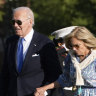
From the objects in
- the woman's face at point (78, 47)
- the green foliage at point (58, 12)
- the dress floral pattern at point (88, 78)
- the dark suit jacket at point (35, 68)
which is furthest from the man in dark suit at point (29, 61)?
the green foliage at point (58, 12)

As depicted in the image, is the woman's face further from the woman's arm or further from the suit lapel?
the suit lapel

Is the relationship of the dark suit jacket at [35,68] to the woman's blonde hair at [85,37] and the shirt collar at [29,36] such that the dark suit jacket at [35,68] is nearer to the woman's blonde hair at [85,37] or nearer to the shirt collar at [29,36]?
the shirt collar at [29,36]

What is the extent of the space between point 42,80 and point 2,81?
54 cm

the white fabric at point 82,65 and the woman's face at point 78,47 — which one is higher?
the woman's face at point 78,47

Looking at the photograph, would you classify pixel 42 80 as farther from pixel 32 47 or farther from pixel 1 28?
pixel 1 28

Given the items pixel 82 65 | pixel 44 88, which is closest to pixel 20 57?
pixel 44 88

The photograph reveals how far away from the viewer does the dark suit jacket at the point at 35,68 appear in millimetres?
3855

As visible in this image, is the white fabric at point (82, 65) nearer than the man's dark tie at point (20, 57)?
Yes

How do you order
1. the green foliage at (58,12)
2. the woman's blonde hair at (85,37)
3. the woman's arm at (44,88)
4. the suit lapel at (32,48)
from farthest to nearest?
the green foliage at (58,12) → the suit lapel at (32,48) → the woman's arm at (44,88) → the woman's blonde hair at (85,37)

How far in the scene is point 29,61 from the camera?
3844mm

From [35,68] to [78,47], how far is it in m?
0.73

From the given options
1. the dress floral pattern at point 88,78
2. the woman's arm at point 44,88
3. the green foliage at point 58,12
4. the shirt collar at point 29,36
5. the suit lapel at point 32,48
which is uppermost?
the shirt collar at point 29,36

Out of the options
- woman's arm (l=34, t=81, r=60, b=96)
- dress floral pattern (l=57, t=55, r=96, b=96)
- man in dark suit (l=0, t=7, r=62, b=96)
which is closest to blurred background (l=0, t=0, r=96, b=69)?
man in dark suit (l=0, t=7, r=62, b=96)

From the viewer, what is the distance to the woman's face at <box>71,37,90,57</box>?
330cm
